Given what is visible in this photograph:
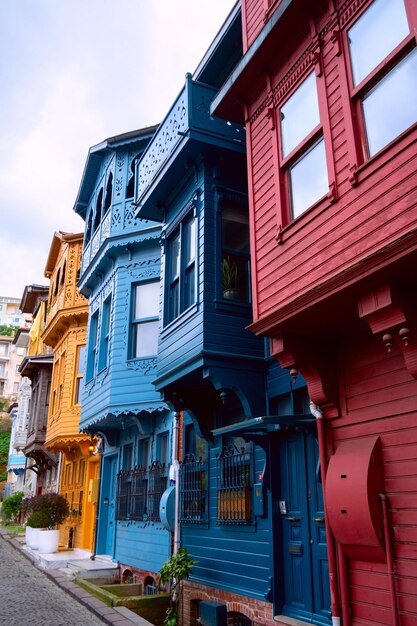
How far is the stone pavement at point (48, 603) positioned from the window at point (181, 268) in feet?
15.6

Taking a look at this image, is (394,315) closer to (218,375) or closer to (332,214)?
(332,214)

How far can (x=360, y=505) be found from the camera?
564 centimetres

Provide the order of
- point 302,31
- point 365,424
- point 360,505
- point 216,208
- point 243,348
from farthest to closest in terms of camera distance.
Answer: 1. point 216,208
2. point 243,348
3. point 302,31
4. point 365,424
5. point 360,505

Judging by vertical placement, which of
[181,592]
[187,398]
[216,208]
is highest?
[216,208]

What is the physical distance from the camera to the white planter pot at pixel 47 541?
16297 millimetres

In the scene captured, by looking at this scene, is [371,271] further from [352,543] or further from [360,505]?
[352,543]

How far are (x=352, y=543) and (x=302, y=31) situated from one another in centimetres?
602

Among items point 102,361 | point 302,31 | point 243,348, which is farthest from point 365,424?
point 102,361

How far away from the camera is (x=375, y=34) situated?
588 centimetres

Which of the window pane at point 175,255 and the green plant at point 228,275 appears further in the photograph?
the window pane at point 175,255

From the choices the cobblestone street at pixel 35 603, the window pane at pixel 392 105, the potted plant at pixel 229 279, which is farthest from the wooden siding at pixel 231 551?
the window pane at pixel 392 105

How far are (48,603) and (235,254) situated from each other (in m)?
6.81

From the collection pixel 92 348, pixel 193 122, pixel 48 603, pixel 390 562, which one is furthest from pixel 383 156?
pixel 92 348

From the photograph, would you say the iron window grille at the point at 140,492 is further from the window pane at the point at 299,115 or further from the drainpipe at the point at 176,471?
the window pane at the point at 299,115
